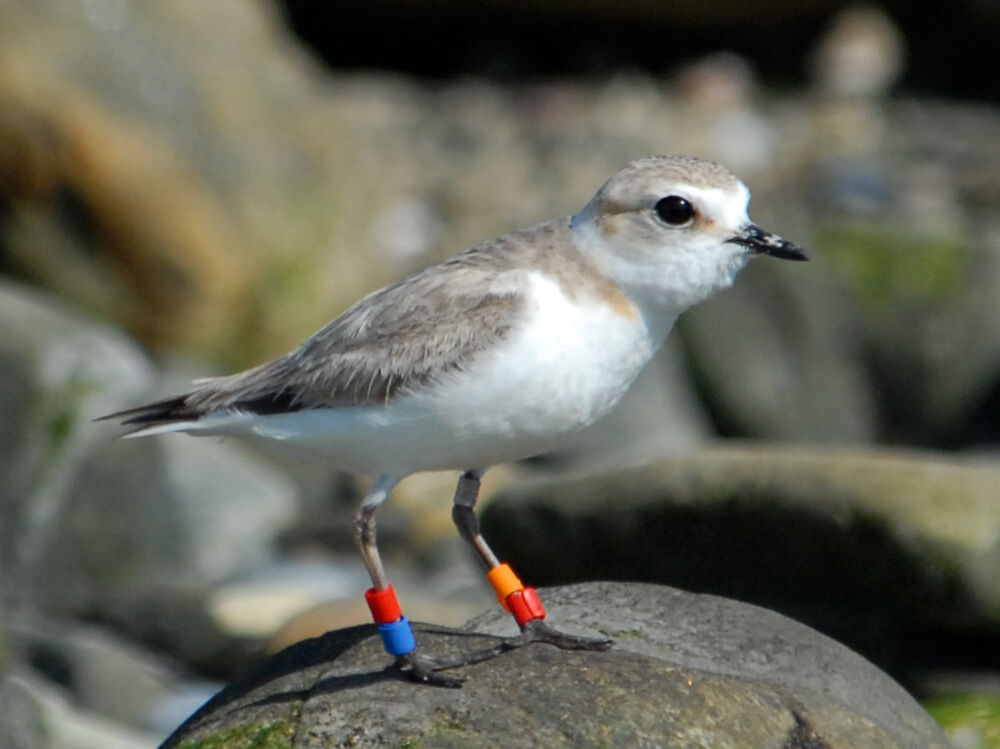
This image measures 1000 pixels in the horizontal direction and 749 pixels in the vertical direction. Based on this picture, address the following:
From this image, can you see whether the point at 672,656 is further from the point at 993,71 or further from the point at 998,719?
the point at 993,71

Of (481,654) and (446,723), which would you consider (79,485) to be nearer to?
(481,654)

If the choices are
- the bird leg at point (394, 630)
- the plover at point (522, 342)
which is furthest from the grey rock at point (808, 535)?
the bird leg at point (394, 630)

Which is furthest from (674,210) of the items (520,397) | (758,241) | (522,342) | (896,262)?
(896,262)

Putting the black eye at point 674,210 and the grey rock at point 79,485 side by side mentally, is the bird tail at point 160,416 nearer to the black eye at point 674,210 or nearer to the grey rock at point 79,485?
the black eye at point 674,210

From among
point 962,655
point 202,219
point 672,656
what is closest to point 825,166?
point 202,219

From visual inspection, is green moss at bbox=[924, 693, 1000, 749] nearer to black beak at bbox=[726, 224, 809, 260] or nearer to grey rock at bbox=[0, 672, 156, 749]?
black beak at bbox=[726, 224, 809, 260]

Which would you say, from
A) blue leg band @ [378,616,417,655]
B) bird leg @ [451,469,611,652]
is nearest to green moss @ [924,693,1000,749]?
bird leg @ [451,469,611,652]
